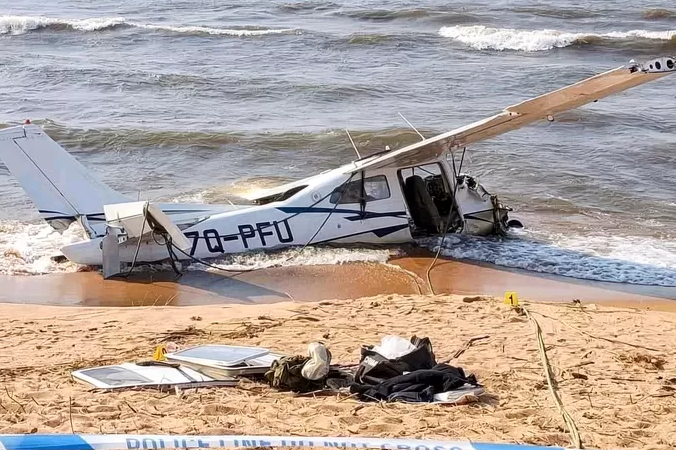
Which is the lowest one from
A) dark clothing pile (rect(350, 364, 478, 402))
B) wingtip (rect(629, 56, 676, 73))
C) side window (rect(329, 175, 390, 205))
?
dark clothing pile (rect(350, 364, 478, 402))

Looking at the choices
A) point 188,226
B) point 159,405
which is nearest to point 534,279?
point 188,226

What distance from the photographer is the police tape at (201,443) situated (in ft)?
18.5

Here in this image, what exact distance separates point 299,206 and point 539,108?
354cm

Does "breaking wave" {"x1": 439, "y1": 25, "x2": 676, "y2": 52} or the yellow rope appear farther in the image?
"breaking wave" {"x1": 439, "y1": 25, "x2": 676, "y2": 52}

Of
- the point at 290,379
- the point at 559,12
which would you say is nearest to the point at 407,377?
the point at 290,379

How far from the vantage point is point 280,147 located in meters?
20.7

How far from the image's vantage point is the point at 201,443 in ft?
19.5

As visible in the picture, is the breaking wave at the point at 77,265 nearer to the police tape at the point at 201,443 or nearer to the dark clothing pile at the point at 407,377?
the dark clothing pile at the point at 407,377

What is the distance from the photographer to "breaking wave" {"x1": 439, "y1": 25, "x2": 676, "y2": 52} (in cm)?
3344

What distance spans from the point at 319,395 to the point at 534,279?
6.23m

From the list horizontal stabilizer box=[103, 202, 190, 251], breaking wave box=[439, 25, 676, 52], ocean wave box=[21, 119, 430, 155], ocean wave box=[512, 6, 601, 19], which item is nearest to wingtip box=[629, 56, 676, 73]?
horizontal stabilizer box=[103, 202, 190, 251]

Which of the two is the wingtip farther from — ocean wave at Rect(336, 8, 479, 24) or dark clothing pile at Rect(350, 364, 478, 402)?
ocean wave at Rect(336, 8, 479, 24)

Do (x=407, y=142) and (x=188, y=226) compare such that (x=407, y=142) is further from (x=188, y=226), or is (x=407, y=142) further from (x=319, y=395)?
(x=319, y=395)

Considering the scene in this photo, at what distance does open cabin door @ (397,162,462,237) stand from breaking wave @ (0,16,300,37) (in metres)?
22.3
